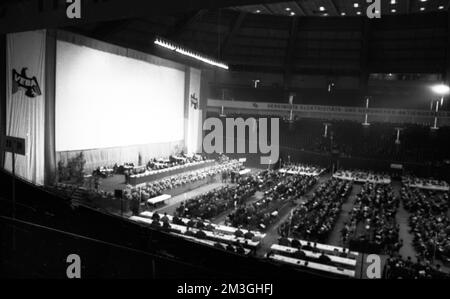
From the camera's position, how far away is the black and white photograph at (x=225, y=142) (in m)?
6.85

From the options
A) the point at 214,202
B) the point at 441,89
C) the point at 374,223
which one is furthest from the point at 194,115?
the point at 374,223

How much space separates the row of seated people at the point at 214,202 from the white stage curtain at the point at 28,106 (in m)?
7.11

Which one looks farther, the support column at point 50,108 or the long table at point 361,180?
the long table at point 361,180

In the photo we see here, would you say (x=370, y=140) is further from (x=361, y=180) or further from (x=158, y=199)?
(x=158, y=199)

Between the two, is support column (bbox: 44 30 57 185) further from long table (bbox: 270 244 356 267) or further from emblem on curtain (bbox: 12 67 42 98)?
long table (bbox: 270 244 356 267)

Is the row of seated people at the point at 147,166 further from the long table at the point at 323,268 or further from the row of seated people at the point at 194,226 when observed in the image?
the long table at the point at 323,268

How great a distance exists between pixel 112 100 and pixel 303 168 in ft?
45.0

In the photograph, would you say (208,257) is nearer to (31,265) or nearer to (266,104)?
(31,265)

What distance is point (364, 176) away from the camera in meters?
25.5

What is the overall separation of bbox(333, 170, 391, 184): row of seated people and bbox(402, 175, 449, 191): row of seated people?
3.71ft

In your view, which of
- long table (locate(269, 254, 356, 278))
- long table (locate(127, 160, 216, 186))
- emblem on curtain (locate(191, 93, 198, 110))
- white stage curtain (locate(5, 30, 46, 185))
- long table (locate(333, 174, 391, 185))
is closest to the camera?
long table (locate(269, 254, 356, 278))

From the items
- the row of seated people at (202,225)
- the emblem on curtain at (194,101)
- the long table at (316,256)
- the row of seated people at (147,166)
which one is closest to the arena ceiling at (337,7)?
the emblem on curtain at (194,101)

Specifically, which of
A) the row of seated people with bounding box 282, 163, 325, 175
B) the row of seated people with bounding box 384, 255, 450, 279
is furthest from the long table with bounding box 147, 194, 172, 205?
the row of seated people with bounding box 282, 163, 325, 175

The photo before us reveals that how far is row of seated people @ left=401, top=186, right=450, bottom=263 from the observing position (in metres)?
11.7
